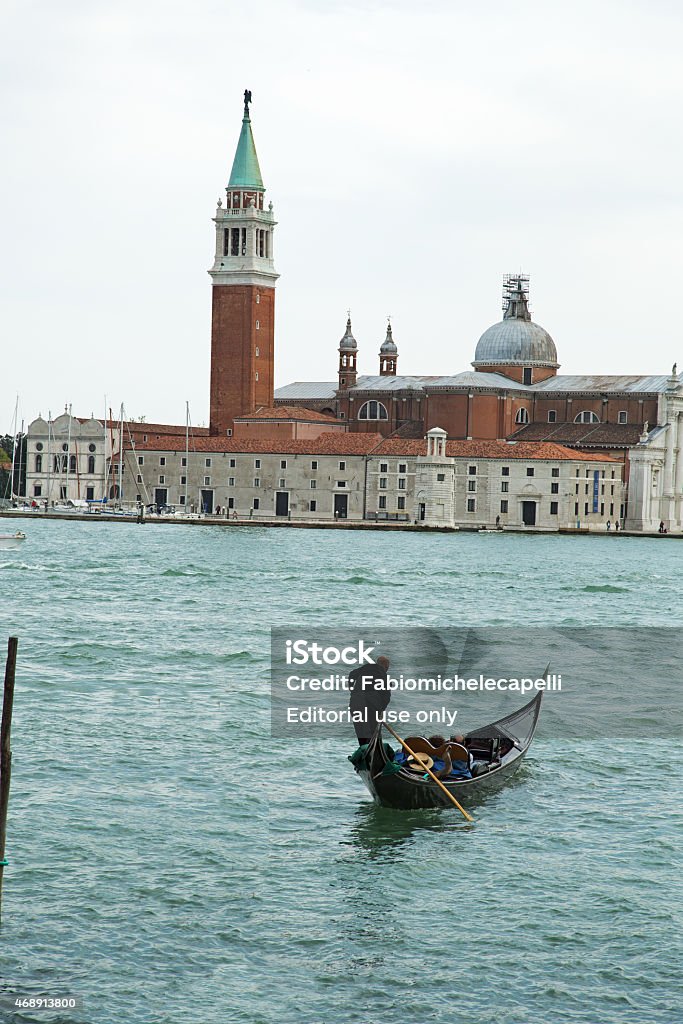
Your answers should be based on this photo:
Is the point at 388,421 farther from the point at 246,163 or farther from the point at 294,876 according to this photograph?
the point at 294,876

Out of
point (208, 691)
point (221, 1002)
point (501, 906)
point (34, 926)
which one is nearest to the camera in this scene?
point (221, 1002)

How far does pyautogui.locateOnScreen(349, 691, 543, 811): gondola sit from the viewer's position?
11.1 m

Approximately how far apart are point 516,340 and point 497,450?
28.5ft

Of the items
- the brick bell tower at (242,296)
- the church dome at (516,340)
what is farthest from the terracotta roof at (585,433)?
the brick bell tower at (242,296)

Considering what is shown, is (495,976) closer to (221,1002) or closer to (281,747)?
(221,1002)

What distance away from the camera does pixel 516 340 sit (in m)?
70.9

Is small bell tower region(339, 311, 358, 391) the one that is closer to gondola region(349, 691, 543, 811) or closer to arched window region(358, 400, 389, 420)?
arched window region(358, 400, 389, 420)

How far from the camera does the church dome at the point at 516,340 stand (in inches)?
2785

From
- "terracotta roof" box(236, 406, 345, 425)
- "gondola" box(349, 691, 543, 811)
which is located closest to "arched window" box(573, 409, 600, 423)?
"terracotta roof" box(236, 406, 345, 425)

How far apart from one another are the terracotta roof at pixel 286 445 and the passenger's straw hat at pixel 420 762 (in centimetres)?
5355

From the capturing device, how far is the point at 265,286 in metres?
68.9

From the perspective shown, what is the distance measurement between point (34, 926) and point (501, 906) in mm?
2819

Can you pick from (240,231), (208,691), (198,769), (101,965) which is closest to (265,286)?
(240,231)

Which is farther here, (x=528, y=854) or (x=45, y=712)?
(x=45, y=712)
